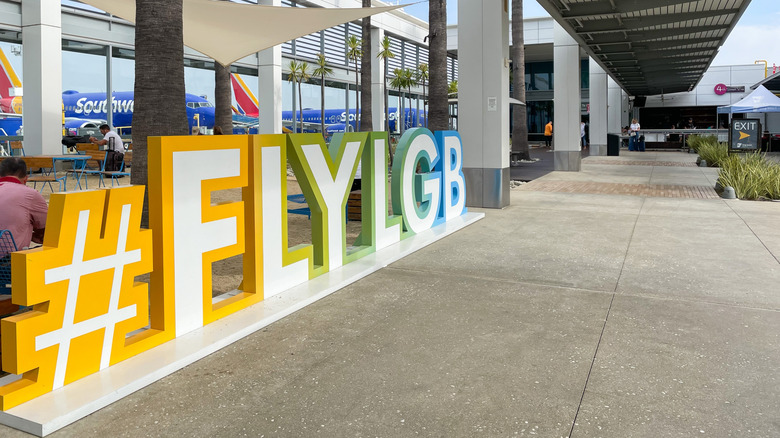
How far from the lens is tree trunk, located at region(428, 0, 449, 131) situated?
15570 mm

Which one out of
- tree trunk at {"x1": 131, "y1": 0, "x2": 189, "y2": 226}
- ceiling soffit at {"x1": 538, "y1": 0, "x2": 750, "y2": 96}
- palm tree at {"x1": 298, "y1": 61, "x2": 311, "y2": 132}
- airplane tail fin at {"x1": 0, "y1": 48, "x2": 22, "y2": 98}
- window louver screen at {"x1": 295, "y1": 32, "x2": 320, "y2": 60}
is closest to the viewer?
tree trunk at {"x1": 131, "y1": 0, "x2": 189, "y2": 226}

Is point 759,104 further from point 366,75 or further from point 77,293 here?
point 77,293

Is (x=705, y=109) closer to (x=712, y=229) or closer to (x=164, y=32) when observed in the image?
(x=712, y=229)

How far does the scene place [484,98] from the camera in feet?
37.8

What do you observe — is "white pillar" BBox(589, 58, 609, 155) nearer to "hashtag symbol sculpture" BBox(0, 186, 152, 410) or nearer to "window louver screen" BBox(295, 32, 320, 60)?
"window louver screen" BBox(295, 32, 320, 60)

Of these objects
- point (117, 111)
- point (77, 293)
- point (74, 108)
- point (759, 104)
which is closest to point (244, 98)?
point (117, 111)

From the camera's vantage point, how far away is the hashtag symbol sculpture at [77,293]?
3.28 m

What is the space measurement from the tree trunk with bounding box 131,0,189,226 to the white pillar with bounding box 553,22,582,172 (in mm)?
16591

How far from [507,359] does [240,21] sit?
8.85 m

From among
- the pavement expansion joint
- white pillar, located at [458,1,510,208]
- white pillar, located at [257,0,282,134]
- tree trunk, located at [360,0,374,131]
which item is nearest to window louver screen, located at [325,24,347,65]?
white pillar, located at [257,0,282,134]

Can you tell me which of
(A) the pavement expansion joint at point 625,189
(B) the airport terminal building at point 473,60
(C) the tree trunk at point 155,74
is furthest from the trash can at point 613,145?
(C) the tree trunk at point 155,74

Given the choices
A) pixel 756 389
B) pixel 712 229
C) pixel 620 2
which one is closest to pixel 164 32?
pixel 756 389

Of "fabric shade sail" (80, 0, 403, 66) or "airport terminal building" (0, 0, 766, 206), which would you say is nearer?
"fabric shade sail" (80, 0, 403, 66)

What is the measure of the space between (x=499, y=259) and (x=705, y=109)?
44.0m
